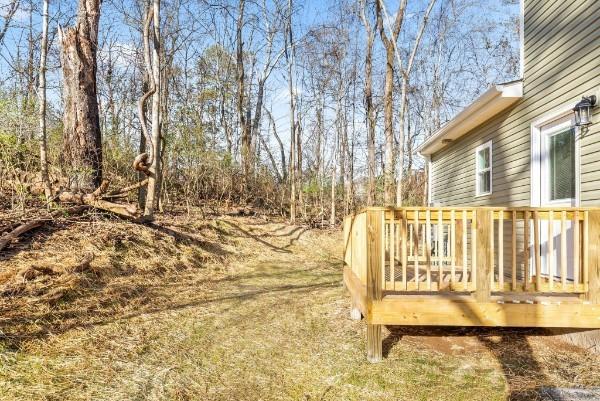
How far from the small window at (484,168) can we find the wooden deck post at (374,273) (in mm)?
4271

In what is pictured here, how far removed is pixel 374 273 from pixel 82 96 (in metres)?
6.62

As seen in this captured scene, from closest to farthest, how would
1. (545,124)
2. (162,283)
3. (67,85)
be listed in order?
(545,124), (162,283), (67,85)

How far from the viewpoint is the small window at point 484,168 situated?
6727mm

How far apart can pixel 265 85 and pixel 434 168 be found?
32.4ft

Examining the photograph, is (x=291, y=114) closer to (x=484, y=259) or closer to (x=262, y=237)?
(x=262, y=237)

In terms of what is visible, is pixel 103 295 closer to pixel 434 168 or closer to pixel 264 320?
pixel 264 320

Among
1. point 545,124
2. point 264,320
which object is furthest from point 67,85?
point 545,124

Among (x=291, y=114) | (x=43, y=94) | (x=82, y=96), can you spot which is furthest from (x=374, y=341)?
(x=291, y=114)

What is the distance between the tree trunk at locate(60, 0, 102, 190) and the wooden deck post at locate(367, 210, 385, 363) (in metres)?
5.63

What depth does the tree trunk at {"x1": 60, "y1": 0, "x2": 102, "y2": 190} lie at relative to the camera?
7000mm

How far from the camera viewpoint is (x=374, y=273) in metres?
3.31

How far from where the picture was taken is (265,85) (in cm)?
1730

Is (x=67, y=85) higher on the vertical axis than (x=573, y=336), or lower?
higher

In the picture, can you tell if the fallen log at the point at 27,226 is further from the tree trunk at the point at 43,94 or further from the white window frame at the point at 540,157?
the white window frame at the point at 540,157
